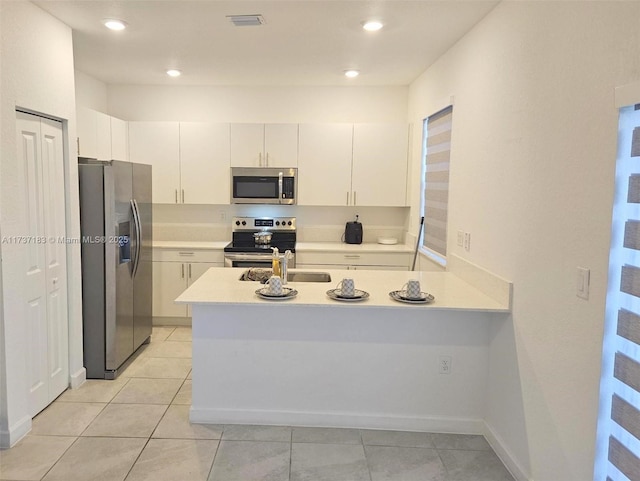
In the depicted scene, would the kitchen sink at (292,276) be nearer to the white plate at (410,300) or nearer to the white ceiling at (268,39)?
the white plate at (410,300)

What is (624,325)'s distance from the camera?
5.41 ft

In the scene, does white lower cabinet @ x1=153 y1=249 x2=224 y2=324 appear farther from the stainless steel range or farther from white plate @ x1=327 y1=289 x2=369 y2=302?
white plate @ x1=327 y1=289 x2=369 y2=302

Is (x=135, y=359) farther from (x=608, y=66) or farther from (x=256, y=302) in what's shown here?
(x=608, y=66)

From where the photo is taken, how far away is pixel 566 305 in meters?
1.96

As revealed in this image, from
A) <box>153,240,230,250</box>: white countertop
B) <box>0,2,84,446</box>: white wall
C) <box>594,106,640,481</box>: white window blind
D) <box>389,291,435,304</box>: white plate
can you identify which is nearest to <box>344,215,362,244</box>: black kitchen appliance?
<box>153,240,230,250</box>: white countertop

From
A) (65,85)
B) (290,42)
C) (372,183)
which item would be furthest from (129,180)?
(372,183)

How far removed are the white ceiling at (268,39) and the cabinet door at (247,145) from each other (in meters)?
0.51

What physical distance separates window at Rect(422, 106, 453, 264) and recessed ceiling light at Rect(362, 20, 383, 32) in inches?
37.1

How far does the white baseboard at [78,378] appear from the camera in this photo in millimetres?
3396

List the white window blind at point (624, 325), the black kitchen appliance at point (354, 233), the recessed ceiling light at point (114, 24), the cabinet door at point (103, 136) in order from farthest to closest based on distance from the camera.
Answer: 1. the black kitchen appliance at point (354, 233)
2. the cabinet door at point (103, 136)
3. the recessed ceiling light at point (114, 24)
4. the white window blind at point (624, 325)

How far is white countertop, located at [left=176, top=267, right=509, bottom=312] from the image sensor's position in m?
2.62

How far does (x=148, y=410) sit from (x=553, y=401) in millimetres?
2461

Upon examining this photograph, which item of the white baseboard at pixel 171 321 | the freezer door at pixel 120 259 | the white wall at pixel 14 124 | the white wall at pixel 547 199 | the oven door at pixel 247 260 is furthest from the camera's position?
the white baseboard at pixel 171 321

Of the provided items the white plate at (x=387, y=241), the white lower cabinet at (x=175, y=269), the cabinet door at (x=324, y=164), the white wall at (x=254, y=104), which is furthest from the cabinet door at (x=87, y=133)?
the white plate at (x=387, y=241)
